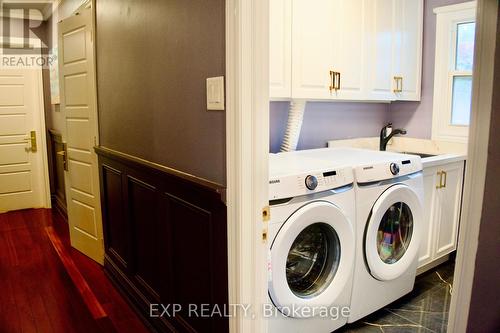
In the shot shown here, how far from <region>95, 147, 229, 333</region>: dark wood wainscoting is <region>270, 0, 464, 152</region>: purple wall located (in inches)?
43.5

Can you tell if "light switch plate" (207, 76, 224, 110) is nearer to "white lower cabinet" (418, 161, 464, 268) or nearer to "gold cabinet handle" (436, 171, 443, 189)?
"white lower cabinet" (418, 161, 464, 268)

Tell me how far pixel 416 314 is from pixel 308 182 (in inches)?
49.9

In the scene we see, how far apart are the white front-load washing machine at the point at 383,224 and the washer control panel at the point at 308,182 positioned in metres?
0.13

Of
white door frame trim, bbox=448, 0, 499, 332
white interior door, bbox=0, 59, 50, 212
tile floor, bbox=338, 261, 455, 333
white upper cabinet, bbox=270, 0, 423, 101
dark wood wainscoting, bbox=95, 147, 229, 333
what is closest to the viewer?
white door frame trim, bbox=448, 0, 499, 332

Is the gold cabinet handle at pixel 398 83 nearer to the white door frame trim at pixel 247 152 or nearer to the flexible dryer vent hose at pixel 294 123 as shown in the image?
the flexible dryer vent hose at pixel 294 123

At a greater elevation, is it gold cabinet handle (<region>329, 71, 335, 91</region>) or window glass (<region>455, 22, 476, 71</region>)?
window glass (<region>455, 22, 476, 71</region>)

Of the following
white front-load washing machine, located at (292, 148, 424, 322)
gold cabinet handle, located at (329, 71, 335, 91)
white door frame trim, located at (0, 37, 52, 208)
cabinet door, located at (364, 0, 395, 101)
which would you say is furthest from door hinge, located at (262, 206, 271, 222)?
white door frame trim, located at (0, 37, 52, 208)

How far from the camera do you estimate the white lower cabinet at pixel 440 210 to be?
280cm

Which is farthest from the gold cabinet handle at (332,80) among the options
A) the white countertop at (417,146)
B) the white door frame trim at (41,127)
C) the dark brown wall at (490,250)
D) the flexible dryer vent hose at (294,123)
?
the white door frame trim at (41,127)

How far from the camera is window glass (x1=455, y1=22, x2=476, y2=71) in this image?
326 cm

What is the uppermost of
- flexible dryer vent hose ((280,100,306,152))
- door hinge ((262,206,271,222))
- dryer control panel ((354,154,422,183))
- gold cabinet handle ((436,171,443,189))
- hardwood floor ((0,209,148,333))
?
flexible dryer vent hose ((280,100,306,152))

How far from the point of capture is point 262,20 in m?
1.25

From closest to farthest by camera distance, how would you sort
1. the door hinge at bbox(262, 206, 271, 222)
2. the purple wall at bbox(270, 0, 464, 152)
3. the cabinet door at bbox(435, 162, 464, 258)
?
the door hinge at bbox(262, 206, 271, 222) < the cabinet door at bbox(435, 162, 464, 258) < the purple wall at bbox(270, 0, 464, 152)

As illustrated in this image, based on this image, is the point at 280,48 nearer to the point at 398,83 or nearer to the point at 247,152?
the point at 247,152
